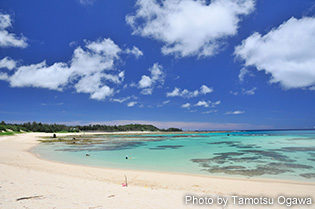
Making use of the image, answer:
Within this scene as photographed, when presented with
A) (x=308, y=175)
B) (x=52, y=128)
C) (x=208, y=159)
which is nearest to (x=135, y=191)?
(x=308, y=175)

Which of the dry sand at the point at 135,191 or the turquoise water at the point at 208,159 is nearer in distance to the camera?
the dry sand at the point at 135,191

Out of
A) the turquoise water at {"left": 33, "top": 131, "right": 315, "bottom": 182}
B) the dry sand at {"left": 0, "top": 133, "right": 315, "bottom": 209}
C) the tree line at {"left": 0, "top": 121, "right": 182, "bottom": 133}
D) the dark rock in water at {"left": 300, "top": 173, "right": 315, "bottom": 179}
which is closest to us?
the dry sand at {"left": 0, "top": 133, "right": 315, "bottom": 209}

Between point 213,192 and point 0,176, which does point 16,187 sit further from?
point 213,192

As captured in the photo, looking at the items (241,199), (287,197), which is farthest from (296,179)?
(241,199)

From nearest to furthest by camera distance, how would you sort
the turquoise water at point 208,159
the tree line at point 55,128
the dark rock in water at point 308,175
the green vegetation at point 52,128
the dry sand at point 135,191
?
the dry sand at point 135,191 < the dark rock in water at point 308,175 < the turquoise water at point 208,159 < the green vegetation at point 52,128 < the tree line at point 55,128

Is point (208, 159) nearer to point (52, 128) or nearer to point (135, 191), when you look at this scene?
point (135, 191)

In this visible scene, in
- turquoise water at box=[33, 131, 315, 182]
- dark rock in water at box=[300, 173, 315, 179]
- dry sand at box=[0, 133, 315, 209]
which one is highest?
dry sand at box=[0, 133, 315, 209]

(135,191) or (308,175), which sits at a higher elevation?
(135,191)

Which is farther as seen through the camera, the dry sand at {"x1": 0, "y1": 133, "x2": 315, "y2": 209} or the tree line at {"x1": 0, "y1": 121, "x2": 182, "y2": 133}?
→ the tree line at {"x1": 0, "y1": 121, "x2": 182, "y2": 133}

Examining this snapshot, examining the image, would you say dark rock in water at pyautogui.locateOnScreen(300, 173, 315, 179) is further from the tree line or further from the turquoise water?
the tree line

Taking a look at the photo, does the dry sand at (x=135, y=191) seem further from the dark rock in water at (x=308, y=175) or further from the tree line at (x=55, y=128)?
the tree line at (x=55, y=128)

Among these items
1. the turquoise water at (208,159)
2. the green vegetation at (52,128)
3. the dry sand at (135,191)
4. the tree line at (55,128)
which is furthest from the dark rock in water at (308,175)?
the tree line at (55,128)

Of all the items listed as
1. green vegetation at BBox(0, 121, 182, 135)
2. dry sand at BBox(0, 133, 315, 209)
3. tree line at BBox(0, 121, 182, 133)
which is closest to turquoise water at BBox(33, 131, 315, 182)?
dry sand at BBox(0, 133, 315, 209)

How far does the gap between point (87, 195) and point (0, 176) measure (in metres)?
6.53
